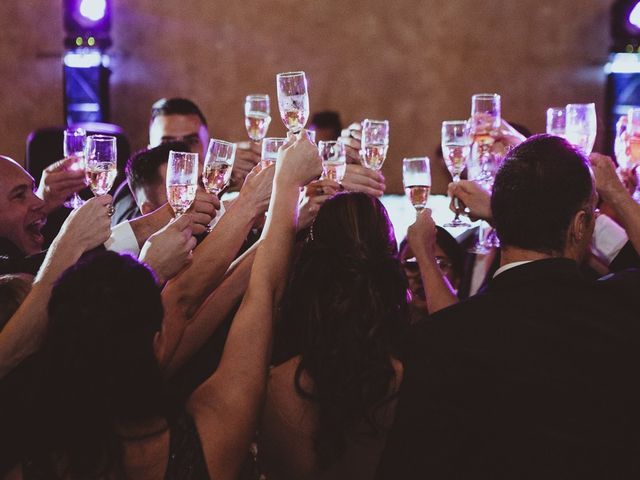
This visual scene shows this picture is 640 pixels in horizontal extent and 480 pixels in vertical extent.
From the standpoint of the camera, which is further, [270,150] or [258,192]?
[270,150]

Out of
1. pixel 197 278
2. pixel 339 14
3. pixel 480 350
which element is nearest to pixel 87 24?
pixel 339 14

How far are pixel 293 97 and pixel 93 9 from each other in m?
4.39

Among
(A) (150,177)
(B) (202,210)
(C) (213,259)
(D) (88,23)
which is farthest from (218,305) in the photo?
(D) (88,23)

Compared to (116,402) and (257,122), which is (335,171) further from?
(116,402)

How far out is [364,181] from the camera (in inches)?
90.6

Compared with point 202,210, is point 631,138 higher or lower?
higher

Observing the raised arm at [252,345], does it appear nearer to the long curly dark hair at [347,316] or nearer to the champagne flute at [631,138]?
the long curly dark hair at [347,316]

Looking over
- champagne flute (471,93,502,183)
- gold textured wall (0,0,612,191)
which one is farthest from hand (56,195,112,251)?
gold textured wall (0,0,612,191)

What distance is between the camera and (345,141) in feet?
8.38

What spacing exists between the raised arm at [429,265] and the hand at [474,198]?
0.36 feet

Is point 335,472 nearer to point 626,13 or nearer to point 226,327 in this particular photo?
point 226,327

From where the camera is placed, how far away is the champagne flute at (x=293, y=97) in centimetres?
218

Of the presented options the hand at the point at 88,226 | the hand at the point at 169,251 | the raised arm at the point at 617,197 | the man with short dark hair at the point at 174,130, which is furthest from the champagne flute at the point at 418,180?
the man with short dark hair at the point at 174,130

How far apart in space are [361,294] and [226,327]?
0.77 metres
